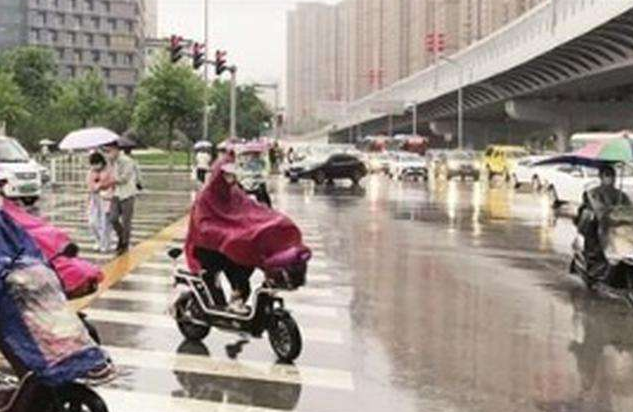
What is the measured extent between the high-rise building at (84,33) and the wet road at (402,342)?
123200mm

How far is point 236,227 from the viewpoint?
9.65m

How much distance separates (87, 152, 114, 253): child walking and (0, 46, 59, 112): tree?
71.6 meters

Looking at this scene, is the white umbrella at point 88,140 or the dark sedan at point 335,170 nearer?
the white umbrella at point 88,140

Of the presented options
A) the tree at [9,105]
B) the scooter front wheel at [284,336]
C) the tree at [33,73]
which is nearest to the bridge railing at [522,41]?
the tree at [9,105]

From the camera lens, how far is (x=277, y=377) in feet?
29.0

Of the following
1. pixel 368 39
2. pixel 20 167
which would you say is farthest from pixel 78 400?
pixel 368 39

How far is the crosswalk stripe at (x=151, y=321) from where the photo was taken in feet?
34.8

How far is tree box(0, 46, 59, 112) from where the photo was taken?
3497 inches

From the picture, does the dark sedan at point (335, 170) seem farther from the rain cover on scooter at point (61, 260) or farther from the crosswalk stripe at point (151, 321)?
the rain cover on scooter at point (61, 260)

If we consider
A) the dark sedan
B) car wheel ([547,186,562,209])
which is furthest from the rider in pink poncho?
the dark sedan

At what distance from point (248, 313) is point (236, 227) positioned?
2.35 ft

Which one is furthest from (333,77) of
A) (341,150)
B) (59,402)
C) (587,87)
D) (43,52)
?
(59,402)

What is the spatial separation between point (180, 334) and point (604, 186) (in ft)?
19.9

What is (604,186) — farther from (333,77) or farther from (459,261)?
(333,77)
